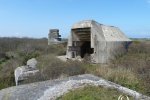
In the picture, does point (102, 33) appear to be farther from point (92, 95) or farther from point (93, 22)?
point (92, 95)

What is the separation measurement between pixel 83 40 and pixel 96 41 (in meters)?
2.76

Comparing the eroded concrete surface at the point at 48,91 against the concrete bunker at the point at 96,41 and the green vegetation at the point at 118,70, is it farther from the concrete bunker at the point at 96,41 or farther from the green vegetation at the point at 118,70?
the concrete bunker at the point at 96,41

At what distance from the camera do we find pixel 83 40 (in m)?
18.4

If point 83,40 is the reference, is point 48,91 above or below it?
below

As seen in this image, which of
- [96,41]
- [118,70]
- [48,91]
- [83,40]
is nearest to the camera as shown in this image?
[48,91]

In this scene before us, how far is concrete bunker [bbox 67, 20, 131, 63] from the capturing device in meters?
15.6

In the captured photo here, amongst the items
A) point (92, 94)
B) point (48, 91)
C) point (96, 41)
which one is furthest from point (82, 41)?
point (92, 94)

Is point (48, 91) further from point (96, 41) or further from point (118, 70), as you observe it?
point (96, 41)

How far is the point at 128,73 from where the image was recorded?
11102 mm

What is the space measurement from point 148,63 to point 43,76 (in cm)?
450

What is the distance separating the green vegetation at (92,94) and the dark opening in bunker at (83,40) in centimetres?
912

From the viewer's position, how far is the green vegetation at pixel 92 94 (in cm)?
706

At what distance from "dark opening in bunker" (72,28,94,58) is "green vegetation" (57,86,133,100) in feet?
29.9

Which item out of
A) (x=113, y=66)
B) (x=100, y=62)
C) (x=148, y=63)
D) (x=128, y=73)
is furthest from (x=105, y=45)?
(x=128, y=73)
